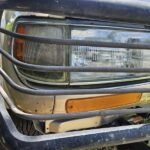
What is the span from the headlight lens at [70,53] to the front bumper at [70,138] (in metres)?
0.35

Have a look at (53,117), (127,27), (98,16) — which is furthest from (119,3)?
(127,27)

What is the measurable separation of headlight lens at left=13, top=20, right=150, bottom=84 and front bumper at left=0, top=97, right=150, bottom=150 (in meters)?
0.35

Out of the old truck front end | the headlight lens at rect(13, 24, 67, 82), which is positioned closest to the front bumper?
the old truck front end

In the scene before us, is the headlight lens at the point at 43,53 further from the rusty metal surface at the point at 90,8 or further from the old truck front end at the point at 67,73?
the rusty metal surface at the point at 90,8

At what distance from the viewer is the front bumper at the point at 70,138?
52.7 inches

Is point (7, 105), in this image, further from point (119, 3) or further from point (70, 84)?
point (119, 3)

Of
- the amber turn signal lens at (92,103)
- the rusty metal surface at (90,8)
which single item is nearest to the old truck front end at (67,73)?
the amber turn signal lens at (92,103)

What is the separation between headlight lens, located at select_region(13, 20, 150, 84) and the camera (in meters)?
1.76

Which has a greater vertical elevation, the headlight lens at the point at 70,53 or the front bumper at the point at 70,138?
the headlight lens at the point at 70,53

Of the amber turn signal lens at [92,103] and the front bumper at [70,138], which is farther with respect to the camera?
the amber turn signal lens at [92,103]

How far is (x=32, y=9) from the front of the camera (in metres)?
1.25

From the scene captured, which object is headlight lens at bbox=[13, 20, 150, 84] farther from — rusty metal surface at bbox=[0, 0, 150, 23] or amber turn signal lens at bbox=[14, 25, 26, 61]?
rusty metal surface at bbox=[0, 0, 150, 23]

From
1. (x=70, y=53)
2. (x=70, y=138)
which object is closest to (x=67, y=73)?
(x=70, y=53)

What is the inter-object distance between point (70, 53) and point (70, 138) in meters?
0.51
